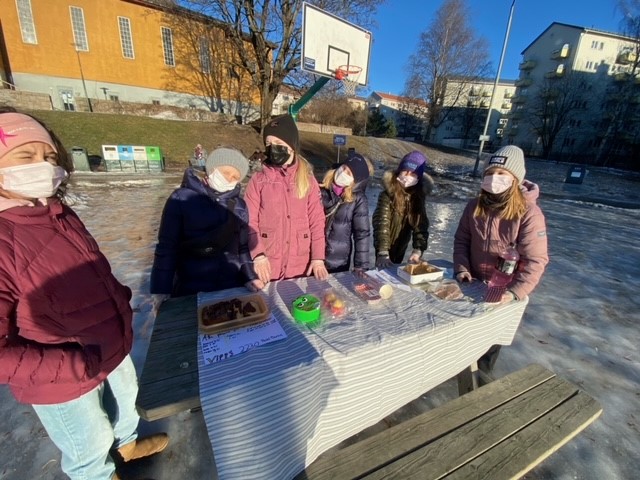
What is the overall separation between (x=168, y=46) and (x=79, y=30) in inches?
235

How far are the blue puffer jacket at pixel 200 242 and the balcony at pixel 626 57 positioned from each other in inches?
1869

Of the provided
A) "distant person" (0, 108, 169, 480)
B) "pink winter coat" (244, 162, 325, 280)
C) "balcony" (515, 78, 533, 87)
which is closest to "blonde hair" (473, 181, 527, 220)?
"pink winter coat" (244, 162, 325, 280)

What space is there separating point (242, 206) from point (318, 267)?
815mm

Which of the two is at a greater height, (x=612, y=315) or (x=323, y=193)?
(x=323, y=193)

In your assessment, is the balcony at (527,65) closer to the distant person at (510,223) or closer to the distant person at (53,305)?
the distant person at (510,223)

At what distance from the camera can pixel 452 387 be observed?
8.49 ft

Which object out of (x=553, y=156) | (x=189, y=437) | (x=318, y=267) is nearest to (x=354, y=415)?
(x=318, y=267)

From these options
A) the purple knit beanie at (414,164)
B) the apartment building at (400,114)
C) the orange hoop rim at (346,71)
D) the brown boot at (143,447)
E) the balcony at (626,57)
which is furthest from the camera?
the apartment building at (400,114)

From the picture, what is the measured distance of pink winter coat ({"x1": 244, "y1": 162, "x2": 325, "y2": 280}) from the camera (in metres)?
2.39

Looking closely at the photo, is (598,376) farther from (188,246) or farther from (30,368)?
(30,368)

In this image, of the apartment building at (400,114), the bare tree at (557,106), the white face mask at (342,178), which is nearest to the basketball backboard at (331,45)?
the white face mask at (342,178)

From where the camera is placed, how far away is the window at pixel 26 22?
20.3 meters

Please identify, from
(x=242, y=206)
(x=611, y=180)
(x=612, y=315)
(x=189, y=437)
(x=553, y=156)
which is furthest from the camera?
(x=553, y=156)

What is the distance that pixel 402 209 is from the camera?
317 centimetres
